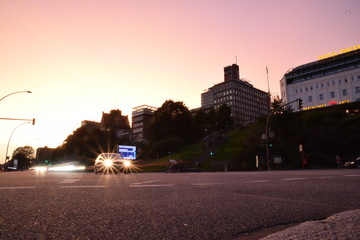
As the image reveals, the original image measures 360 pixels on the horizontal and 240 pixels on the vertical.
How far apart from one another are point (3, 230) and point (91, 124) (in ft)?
556

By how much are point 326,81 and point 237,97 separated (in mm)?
54958

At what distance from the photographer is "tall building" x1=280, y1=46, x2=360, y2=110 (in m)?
91.1

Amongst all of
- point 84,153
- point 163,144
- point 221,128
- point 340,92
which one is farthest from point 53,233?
point 340,92

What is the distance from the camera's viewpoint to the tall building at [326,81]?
91.1m

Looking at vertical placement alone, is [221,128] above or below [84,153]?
above

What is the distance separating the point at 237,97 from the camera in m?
148

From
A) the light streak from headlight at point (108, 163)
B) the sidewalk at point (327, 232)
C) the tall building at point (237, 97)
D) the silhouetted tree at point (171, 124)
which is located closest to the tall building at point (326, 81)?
the tall building at point (237, 97)

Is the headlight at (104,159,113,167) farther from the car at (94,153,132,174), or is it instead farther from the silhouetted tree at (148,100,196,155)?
the silhouetted tree at (148,100,196,155)

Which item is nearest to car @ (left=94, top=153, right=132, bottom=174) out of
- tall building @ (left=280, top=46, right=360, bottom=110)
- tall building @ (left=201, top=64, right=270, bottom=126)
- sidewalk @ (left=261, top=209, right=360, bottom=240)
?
sidewalk @ (left=261, top=209, right=360, bottom=240)

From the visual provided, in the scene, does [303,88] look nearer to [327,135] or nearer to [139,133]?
[327,135]

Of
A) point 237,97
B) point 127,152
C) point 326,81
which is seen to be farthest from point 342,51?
point 127,152

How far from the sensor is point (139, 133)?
451 ft

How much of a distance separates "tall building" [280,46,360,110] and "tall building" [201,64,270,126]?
3232 cm

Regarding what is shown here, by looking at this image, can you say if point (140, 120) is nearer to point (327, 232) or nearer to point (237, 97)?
point (237, 97)
